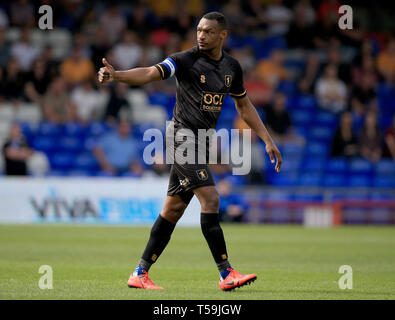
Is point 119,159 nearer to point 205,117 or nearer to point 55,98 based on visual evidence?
point 55,98

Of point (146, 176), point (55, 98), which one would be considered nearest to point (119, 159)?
point (146, 176)

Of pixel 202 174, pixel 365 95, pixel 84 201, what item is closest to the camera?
pixel 202 174

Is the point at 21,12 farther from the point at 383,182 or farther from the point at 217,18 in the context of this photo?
the point at 217,18

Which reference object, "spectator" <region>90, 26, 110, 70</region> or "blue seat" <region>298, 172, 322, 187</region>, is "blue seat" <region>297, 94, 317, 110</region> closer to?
"blue seat" <region>298, 172, 322, 187</region>

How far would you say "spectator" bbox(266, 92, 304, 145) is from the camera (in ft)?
63.6

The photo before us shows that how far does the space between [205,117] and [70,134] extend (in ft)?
40.0

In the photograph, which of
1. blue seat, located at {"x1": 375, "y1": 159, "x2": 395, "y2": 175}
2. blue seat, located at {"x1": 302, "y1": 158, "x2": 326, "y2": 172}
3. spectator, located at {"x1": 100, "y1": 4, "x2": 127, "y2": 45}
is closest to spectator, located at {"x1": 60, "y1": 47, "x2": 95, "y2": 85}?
spectator, located at {"x1": 100, "y1": 4, "x2": 127, "y2": 45}

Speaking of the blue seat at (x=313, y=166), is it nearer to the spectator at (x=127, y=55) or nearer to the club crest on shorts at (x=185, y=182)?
the spectator at (x=127, y=55)

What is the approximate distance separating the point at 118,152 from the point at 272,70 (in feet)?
19.4

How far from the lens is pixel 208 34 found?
7.05 m

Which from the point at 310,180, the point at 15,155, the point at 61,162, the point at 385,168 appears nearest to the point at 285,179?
the point at 310,180

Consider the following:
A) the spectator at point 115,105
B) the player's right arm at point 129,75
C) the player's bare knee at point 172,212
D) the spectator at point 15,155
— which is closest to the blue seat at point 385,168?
the spectator at point 115,105

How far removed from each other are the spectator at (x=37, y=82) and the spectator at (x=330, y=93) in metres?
7.78
